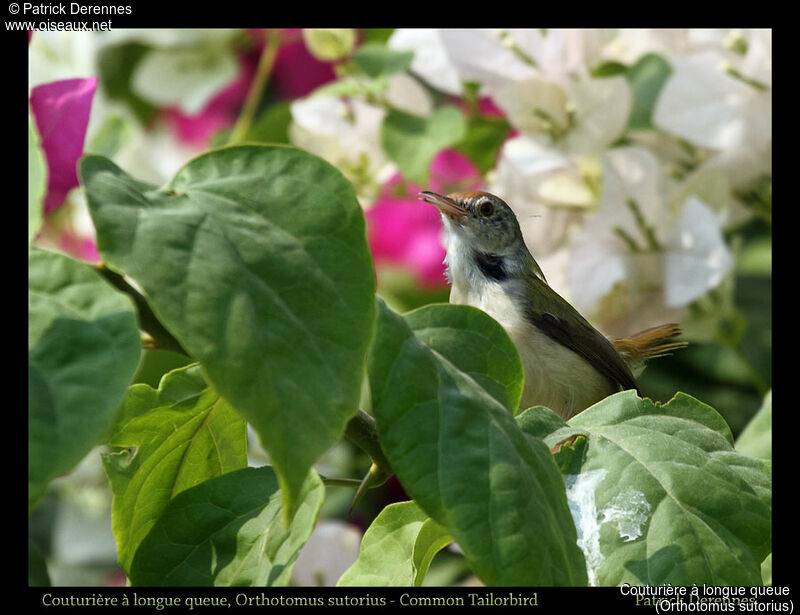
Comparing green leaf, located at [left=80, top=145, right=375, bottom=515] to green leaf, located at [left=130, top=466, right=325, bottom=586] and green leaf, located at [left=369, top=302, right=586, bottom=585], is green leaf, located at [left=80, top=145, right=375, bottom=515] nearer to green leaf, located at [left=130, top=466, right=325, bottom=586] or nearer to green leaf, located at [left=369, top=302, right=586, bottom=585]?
green leaf, located at [left=369, top=302, right=586, bottom=585]

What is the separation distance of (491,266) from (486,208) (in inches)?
4.1

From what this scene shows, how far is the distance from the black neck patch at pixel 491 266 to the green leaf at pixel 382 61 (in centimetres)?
37

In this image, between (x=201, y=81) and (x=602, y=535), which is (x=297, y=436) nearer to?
(x=602, y=535)

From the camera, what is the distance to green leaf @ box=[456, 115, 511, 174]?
5.64 ft

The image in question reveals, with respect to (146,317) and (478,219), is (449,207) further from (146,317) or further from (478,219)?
(146,317)

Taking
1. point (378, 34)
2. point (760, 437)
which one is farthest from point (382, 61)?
point (760, 437)

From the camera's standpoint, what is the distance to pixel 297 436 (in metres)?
0.51

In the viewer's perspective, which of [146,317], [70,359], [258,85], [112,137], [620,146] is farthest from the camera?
[258,85]

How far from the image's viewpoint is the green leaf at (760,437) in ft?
3.91

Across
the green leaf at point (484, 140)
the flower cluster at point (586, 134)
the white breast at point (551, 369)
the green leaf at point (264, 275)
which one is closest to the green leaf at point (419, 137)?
the flower cluster at point (586, 134)

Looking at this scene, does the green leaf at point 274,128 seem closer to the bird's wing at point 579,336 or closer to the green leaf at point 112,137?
the bird's wing at point 579,336

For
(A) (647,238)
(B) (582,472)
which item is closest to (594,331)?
(A) (647,238)

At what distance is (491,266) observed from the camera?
1.71m

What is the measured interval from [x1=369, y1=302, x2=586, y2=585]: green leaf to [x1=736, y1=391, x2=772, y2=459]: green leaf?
66cm
